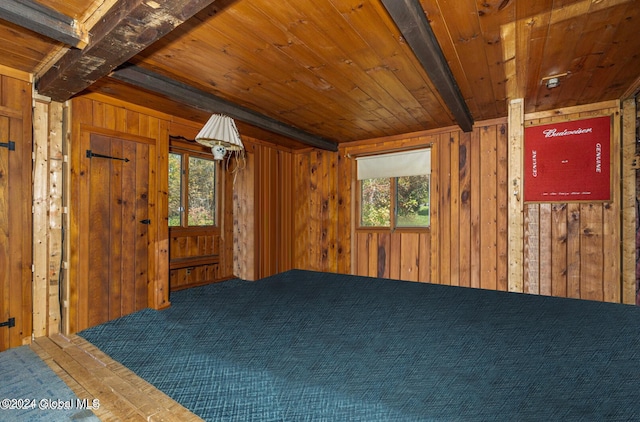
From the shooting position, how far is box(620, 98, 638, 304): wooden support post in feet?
10.0

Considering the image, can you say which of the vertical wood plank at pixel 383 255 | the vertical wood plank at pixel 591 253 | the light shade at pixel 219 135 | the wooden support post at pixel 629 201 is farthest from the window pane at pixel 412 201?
the light shade at pixel 219 135

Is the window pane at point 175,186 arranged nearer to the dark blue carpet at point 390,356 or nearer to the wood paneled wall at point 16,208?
the dark blue carpet at point 390,356

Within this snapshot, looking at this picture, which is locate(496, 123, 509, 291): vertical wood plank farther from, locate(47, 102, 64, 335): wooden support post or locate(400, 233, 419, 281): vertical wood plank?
locate(47, 102, 64, 335): wooden support post

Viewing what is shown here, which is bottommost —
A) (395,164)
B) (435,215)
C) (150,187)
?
(435,215)

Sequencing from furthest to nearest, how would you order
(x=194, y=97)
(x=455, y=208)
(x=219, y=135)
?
(x=455, y=208) → (x=219, y=135) → (x=194, y=97)

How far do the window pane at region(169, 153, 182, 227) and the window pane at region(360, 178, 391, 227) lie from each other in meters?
2.60

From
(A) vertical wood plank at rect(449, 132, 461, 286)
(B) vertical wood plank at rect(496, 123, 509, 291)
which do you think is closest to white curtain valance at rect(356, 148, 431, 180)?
(A) vertical wood plank at rect(449, 132, 461, 286)

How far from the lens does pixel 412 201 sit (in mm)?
4422

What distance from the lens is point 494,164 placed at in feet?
12.4

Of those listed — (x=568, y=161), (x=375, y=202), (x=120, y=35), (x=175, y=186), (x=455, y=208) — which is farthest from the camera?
(x=375, y=202)

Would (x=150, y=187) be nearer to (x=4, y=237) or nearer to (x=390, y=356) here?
(x=4, y=237)

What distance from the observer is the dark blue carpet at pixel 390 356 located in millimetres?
1610

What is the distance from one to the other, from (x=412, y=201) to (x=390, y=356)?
267 centimetres

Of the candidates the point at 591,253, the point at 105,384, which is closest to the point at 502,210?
the point at 591,253
